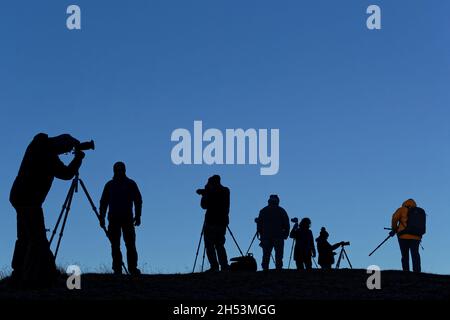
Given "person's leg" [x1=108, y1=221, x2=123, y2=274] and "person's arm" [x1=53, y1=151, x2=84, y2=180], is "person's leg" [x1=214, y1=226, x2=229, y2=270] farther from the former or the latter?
"person's arm" [x1=53, y1=151, x2=84, y2=180]

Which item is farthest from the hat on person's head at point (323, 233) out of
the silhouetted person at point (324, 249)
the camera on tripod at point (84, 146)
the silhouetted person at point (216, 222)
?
the camera on tripod at point (84, 146)

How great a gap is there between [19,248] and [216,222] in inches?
228

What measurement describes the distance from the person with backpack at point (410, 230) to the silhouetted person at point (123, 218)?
266 inches

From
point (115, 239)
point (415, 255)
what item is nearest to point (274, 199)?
point (415, 255)

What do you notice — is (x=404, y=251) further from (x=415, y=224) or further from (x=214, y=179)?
(x=214, y=179)

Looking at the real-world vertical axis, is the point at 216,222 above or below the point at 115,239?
above

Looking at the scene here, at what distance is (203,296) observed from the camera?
16.7m

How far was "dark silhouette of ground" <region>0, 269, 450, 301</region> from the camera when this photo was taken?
16672 mm

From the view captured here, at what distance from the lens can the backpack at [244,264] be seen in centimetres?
2359

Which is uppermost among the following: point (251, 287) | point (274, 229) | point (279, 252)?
point (274, 229)

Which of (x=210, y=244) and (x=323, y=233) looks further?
(x=323, y=233)

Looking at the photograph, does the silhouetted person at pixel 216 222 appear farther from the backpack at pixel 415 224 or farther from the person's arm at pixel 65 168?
the person's arm at pixel 65 168

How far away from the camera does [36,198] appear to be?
17.9 m
